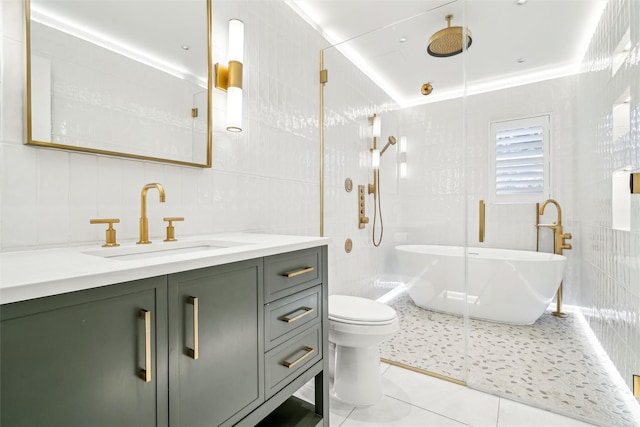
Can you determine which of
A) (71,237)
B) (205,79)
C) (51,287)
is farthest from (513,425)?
(205,79)

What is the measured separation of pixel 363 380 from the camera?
1.72m

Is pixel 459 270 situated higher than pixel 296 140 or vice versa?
pixel 296 140

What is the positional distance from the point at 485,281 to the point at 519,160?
3.05ft

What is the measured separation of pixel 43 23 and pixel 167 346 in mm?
1159

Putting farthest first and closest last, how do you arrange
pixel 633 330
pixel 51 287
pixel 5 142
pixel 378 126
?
pixel 378 126, pixel 633 330, pixel 5 142, pixel 51 287

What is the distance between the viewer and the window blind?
6.85ft

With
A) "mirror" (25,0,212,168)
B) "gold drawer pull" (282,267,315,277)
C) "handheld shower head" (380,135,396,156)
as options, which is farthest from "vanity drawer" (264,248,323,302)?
"handheld shower head" (380,135,396,156)

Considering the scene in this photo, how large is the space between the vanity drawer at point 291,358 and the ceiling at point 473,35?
1900mm

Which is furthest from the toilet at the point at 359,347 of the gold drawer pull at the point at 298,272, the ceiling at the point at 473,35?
the ceiling at the point at 473,35

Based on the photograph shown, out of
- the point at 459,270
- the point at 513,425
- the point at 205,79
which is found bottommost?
the point at 513,425

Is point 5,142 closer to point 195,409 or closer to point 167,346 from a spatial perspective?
point 167,346

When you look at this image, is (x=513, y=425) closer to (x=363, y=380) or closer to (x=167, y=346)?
(x=363, y=380)

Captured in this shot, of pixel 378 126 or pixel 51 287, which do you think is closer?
pixel 51 287

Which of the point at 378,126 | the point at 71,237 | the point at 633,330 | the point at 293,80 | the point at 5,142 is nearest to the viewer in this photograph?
the point at 5,142
